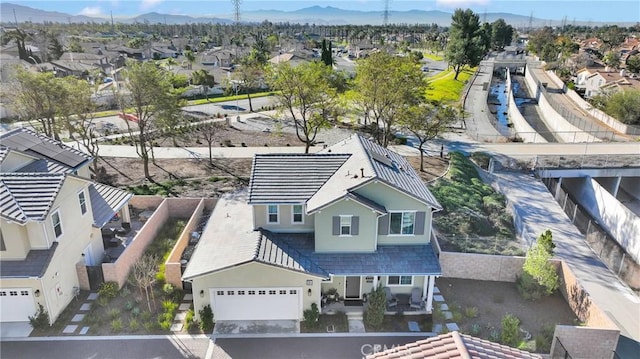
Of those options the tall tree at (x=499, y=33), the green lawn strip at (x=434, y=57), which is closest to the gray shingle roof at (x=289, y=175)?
the green lawn strip at (x=434, y=57)

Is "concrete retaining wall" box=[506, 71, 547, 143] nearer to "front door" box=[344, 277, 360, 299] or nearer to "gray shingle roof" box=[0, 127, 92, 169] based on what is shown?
"front door" box=[344, 277, 360, 299]

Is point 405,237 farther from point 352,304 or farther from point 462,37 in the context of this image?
point 462,37

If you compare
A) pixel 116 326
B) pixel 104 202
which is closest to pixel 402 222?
pixel 116 326

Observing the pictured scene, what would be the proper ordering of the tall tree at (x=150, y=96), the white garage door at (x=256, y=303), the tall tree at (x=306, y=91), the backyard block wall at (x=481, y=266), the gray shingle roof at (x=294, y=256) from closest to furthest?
the gray shingle roof at (x=294, y=256) < the white garage door at (x=256, y=303) < the backyard block wall at (x=481, y=266) < the tall tree at (x=150, y=96) < the tall tree at (x=306, y=91)

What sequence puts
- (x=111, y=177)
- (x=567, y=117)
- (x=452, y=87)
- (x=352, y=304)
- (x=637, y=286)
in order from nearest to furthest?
(x=352, y=304), (x=637, y=286), (x=111, y=177), (x=567, y=117), (x=452, y=87)

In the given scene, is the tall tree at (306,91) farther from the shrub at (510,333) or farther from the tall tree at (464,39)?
the tall tree at (464,39)

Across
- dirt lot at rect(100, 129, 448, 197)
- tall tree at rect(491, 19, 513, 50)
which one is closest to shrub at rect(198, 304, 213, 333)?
dirt lot at rect(100, 129, 448, 197)

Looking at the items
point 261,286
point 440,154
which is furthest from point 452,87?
point 261,286
